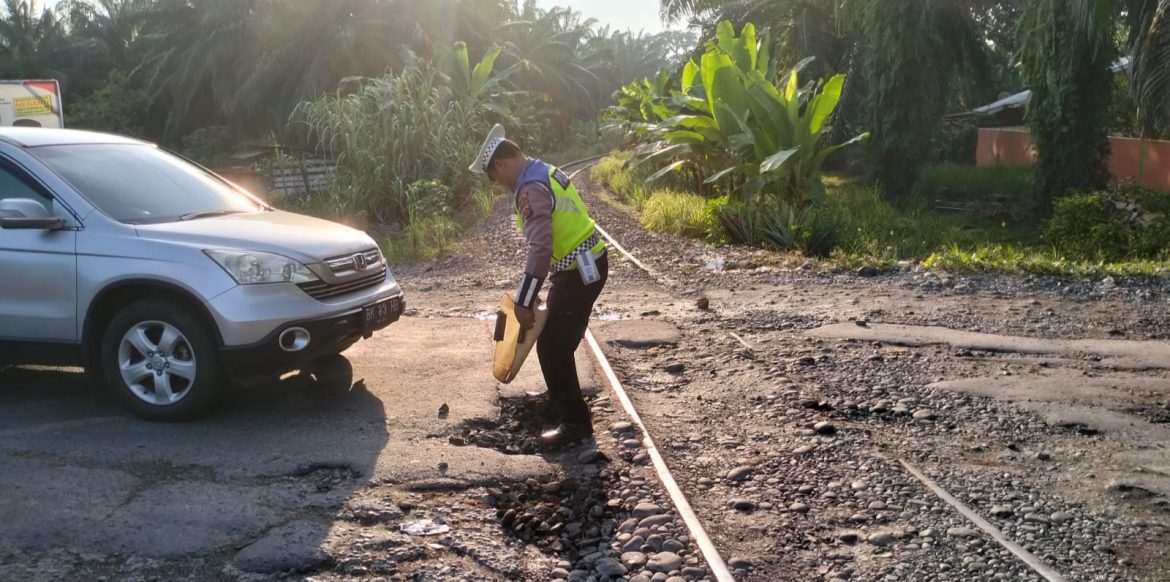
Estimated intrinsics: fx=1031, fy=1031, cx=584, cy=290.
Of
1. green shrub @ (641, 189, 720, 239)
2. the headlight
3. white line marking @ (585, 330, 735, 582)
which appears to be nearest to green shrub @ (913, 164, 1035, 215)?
green shrub @ (641, 189, 720, 239)

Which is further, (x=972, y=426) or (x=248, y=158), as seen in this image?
(x=248, y=158)

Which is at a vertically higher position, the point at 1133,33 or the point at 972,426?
the point at 1133,33

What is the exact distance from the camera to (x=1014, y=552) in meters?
4.09

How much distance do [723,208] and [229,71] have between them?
35.6 meters

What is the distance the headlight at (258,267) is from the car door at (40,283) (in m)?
0.87

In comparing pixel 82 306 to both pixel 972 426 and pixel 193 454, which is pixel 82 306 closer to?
pixel 193 454

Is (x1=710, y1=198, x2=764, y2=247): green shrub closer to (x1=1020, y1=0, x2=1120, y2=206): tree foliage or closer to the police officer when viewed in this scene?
(x1=1020, y1=0, x2=1120, y2=206): tree foliage

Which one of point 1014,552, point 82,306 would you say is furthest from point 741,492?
point 82,306

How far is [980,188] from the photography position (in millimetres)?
27141

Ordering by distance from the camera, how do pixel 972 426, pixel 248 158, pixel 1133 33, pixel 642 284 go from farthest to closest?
pixel 248 158, pixel 1133 33, pixel 642 284, pixel 972 426

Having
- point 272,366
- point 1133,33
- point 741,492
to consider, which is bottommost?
point 741,492

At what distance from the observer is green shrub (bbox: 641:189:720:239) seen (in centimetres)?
1530

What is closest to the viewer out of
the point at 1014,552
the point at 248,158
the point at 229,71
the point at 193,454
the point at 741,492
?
the point at 1014,552

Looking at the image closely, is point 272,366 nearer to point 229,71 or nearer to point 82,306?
point 82,306
